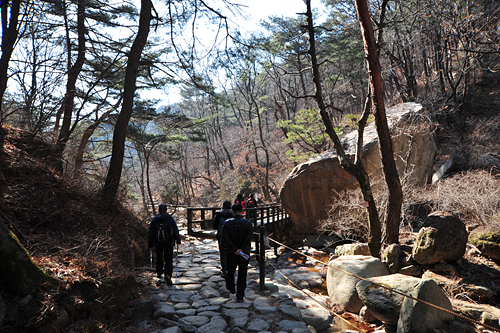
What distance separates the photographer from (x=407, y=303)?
4.95 metres

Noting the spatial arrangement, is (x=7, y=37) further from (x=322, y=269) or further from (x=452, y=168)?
(x=452, y=168)

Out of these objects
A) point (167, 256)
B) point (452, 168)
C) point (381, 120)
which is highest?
point (381, 120)

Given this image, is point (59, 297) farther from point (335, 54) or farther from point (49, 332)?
point (335, 54)

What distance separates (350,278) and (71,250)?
17.9 feet

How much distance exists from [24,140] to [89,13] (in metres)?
5.12

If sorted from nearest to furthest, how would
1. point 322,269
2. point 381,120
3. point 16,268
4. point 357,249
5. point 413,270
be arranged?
point 16,268 < point 413,270 < point 381,120 < point 357,249 < point 322,269

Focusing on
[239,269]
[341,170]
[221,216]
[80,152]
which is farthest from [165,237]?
[341,170]

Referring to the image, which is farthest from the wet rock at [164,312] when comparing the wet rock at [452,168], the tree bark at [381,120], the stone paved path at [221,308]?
the wet rock at [452,168]

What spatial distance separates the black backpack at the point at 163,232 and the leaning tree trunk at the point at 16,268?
7.79 ft

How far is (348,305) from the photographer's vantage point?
20.7 feet

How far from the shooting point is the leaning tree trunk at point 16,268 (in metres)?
3.48

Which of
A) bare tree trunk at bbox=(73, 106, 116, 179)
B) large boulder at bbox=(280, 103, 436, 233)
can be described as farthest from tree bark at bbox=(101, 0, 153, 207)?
large boulder at bbox=(280, 103, 436, 233)

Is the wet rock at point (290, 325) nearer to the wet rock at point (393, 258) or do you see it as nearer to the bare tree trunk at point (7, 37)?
the wet rock at point (393, 258)

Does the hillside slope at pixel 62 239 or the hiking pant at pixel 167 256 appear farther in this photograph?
the hiking pant at pixel 167 256
